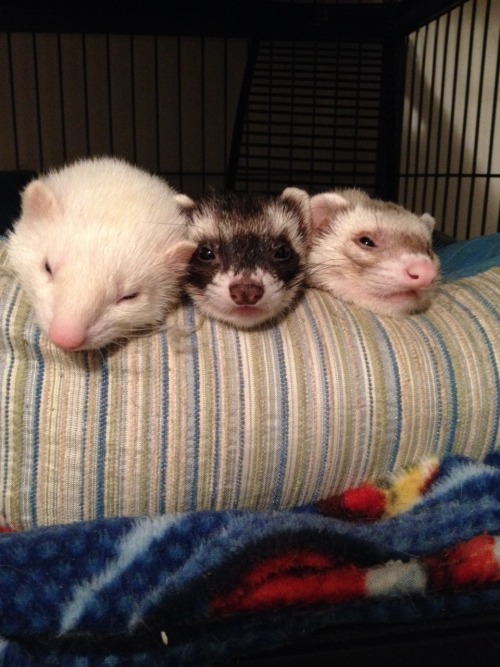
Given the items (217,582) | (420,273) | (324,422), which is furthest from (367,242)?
(217,582)

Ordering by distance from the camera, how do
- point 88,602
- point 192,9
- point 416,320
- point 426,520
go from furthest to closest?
point 192,9 < point 416,320 < point 426,520 < point 88,602

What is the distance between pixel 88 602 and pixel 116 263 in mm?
359

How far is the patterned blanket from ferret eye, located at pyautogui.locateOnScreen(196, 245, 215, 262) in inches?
14.3

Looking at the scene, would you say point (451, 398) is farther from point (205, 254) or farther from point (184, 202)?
point (184, 202)

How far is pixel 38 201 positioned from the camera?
0.76 m

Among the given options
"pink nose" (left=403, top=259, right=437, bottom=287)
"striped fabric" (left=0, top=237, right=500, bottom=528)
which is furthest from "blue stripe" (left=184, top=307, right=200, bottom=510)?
"pink nose" (left=403, top=259, right=437, bottom=287)

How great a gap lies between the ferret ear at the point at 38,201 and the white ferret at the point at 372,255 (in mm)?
389

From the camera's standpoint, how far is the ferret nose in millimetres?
724

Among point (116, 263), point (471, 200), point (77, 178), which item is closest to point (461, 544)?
point (116, 263)

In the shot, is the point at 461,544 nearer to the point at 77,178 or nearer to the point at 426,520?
the point at 426,520

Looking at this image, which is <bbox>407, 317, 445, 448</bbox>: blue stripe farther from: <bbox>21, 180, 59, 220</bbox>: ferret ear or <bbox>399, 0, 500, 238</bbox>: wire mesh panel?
<bbox>399, 0, 500, 238</bbox>: wire mesh panel

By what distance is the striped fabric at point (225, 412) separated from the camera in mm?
624

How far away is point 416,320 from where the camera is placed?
0.78m

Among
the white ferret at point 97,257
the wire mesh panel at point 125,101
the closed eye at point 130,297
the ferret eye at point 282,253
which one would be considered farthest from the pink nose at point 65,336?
the wire mesh panel at point 125,101
